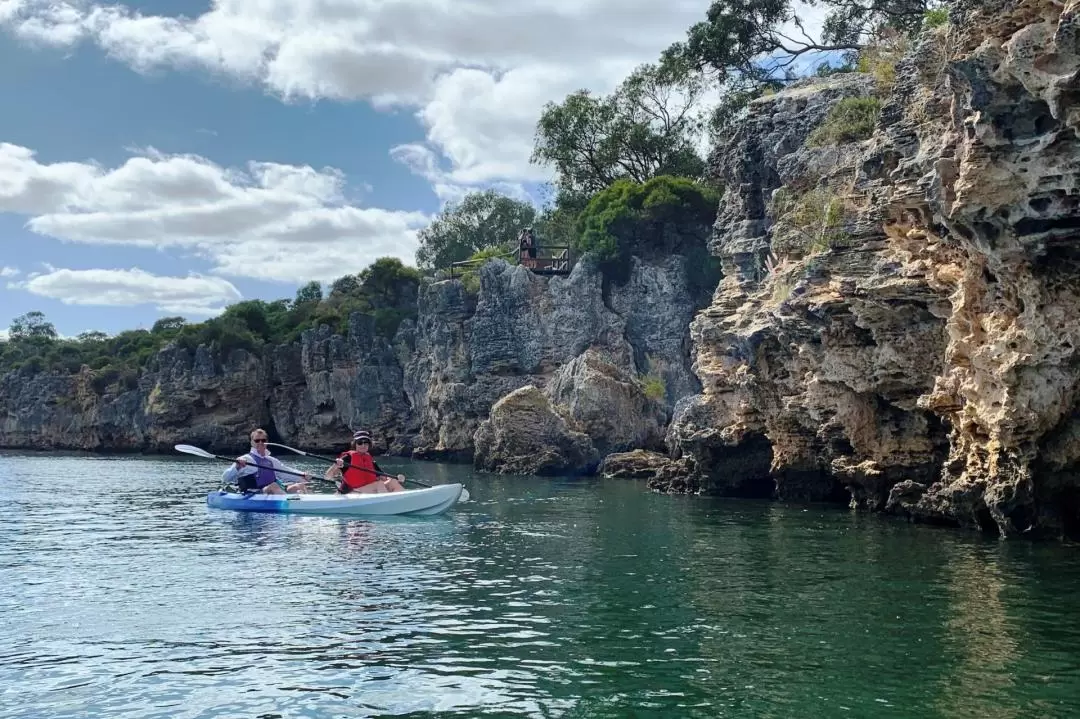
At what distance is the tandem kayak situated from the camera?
78.0 feet

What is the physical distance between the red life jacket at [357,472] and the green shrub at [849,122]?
15.8m

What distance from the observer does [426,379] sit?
56.9m

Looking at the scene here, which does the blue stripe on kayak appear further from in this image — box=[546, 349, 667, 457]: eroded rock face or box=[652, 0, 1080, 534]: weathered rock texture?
box=[546, 349, 667, 457]: eroded rock face

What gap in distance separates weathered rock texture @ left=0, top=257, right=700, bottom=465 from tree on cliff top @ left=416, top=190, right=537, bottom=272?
20293mm

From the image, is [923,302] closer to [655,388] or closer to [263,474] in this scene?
[263,474]

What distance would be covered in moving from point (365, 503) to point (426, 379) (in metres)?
33.3

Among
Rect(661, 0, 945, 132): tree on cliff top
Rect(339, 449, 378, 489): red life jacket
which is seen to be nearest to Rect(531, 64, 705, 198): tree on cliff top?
Rect(661, 0, 945, 132): tree on cliff top

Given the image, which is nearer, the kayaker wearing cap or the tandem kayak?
the tandem kayak

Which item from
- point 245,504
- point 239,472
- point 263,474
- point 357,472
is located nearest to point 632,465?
point 357,472

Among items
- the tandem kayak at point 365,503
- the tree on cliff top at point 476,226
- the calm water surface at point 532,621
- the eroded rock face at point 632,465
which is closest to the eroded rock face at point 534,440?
the eroded rock face at point 632,465

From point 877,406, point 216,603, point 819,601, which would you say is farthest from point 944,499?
point 216,603

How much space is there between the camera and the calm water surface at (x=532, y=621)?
9.21m

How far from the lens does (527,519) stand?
78.9 feet

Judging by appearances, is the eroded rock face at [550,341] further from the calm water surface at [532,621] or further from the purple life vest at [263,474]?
the calm water surface at [532,621]
